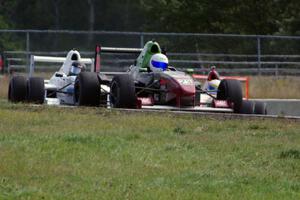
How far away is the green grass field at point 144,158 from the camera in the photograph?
375 inches

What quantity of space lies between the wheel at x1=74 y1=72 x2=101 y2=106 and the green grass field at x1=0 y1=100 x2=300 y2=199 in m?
2.95

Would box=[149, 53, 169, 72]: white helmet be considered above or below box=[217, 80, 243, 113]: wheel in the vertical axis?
above

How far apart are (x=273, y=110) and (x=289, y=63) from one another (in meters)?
9.04

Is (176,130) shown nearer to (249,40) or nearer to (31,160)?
(31,160)

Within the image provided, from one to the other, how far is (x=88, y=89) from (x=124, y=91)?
0.87 m

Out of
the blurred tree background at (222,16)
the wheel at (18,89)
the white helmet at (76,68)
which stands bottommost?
the wheel at (18,89)

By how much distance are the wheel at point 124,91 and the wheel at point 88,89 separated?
1.52 feet

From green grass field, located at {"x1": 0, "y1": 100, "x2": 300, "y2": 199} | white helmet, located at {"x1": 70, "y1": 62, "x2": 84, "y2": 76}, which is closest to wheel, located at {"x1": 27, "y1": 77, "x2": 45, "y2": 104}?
white helmet, located at {"x1": 70, "y1": 62, "x2": 84, "y2": 76}

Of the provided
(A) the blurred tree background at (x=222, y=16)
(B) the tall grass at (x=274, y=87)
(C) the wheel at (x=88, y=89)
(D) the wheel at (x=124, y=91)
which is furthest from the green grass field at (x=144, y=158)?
(A) the blurred tree background at (x=222, y=16)

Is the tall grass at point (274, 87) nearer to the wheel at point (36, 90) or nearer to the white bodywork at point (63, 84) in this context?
the white bodywork at point (63, 84)

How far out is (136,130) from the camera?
49.6 feet

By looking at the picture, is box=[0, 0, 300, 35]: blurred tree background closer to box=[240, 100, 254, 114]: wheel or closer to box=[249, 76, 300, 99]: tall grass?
box=[249, 76, 300, 99]: tall grass

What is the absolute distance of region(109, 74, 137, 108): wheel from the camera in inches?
786

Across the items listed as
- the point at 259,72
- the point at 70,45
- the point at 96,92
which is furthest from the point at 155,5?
the point at 96,92
